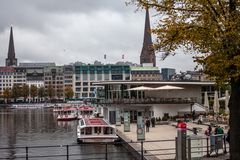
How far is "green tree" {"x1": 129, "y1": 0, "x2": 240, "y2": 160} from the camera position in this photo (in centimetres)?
1689

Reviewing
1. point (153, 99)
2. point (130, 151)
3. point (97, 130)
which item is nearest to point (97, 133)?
point (97, 130)

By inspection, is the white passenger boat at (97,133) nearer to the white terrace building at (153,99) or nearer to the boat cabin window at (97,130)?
the boat cabin window at (97,130)

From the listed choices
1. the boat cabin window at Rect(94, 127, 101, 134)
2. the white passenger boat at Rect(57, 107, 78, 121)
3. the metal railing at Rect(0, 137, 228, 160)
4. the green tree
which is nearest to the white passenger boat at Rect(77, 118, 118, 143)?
the boat cabin window at Rect(94, 127, 101, 134)

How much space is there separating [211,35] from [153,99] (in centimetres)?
6319

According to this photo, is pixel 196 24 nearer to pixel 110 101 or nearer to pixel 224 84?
pixel 224 84

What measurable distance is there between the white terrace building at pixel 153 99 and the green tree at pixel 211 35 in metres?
60.6

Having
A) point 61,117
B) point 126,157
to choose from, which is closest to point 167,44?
point 126,157

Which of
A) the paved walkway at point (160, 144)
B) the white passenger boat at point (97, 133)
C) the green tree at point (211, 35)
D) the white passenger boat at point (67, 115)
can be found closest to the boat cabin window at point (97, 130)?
the white passenger boat at point (97, 133)

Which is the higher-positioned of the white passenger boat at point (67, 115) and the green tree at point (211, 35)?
the green tree at point (211, 35)

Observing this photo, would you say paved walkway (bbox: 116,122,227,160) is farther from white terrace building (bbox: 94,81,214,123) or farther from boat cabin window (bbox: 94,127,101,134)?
white terrace building (bbox: 94,81,214,123)

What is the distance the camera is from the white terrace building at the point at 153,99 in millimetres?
79250

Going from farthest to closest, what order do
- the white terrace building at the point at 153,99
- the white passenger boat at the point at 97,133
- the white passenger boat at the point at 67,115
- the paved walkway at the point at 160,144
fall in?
the white passenger boat at the point at 67,115 → the white terrace building at the point at 153,99 → the white passenger boat at the point at 97,133 → the paved walkway at the point at 160,144

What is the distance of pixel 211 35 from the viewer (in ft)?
55.9

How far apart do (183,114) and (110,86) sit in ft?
60.7
